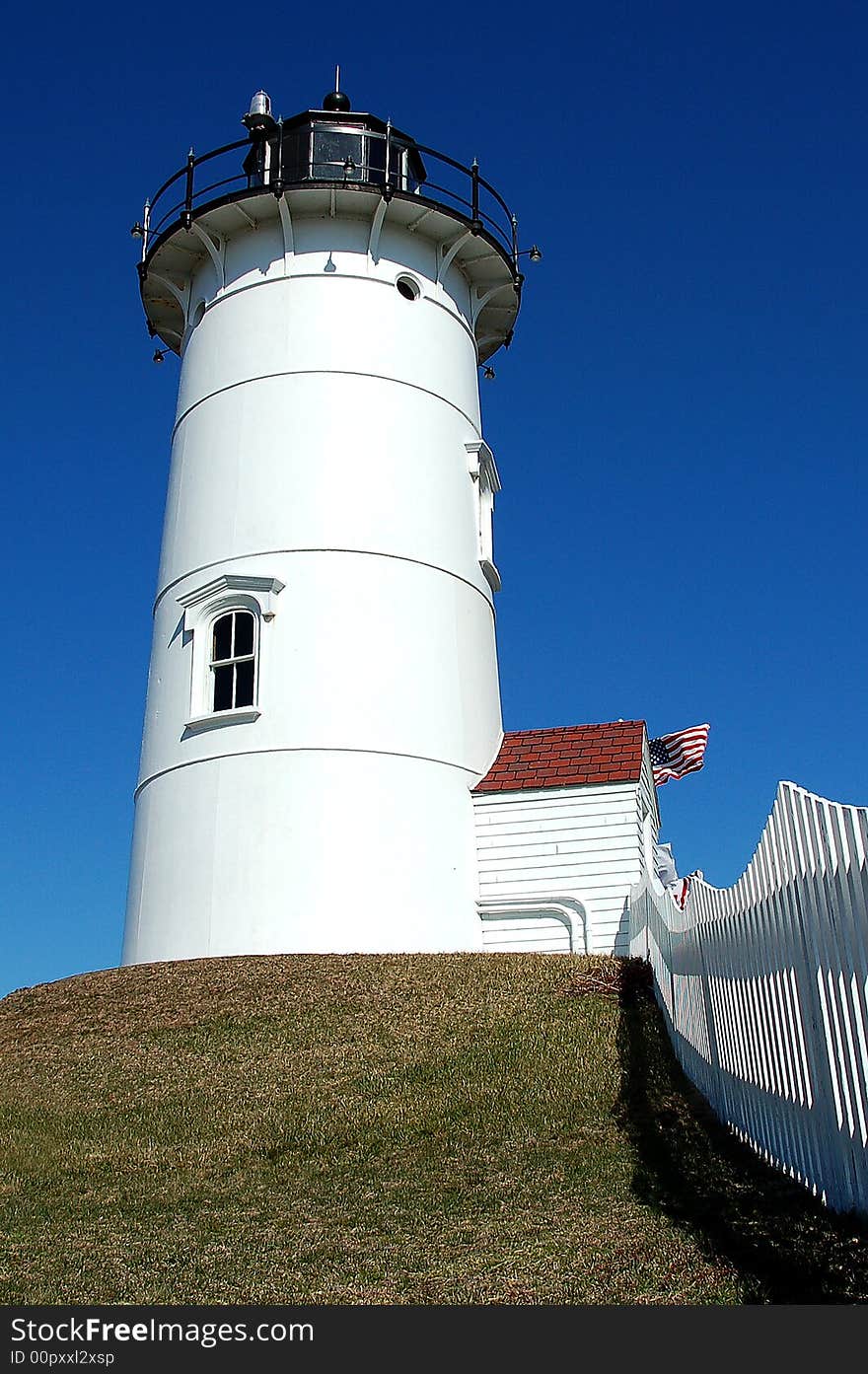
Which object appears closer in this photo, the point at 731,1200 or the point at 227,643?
the point at 731,1200

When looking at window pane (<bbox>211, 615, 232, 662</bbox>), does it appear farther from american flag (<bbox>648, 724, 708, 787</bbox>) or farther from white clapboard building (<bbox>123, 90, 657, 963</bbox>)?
american flag (<bbox>648, 724, 708, 787</bbox>)

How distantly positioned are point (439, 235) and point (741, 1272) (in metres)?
16.6

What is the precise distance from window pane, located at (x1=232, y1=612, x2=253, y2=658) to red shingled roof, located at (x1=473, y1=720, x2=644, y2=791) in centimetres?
363

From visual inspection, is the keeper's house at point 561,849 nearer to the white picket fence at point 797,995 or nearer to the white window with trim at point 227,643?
the white window with trim at point 227,643

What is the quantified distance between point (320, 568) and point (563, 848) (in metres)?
4.91

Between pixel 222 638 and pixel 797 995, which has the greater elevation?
pixel 222 638

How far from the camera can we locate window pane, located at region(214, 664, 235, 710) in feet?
52.7

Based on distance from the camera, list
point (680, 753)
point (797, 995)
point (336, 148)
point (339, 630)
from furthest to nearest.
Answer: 1. point (680, 753)
2. point (336, 148)
3. point (339, 630)
4. point (797, 995)

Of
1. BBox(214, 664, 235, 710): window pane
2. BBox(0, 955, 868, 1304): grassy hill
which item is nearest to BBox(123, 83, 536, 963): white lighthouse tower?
BBox(214, 664, 235, 710): window pane

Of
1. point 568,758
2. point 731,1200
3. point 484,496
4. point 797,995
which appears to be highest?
point 484,496

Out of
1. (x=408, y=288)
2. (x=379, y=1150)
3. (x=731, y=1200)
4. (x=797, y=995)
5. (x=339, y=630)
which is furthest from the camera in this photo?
(x=408, y=288)

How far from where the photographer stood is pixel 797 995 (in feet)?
18.8

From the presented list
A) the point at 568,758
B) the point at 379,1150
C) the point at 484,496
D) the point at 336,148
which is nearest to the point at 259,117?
the point at 336,148

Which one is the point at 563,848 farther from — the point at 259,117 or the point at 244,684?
the point at 259,117
